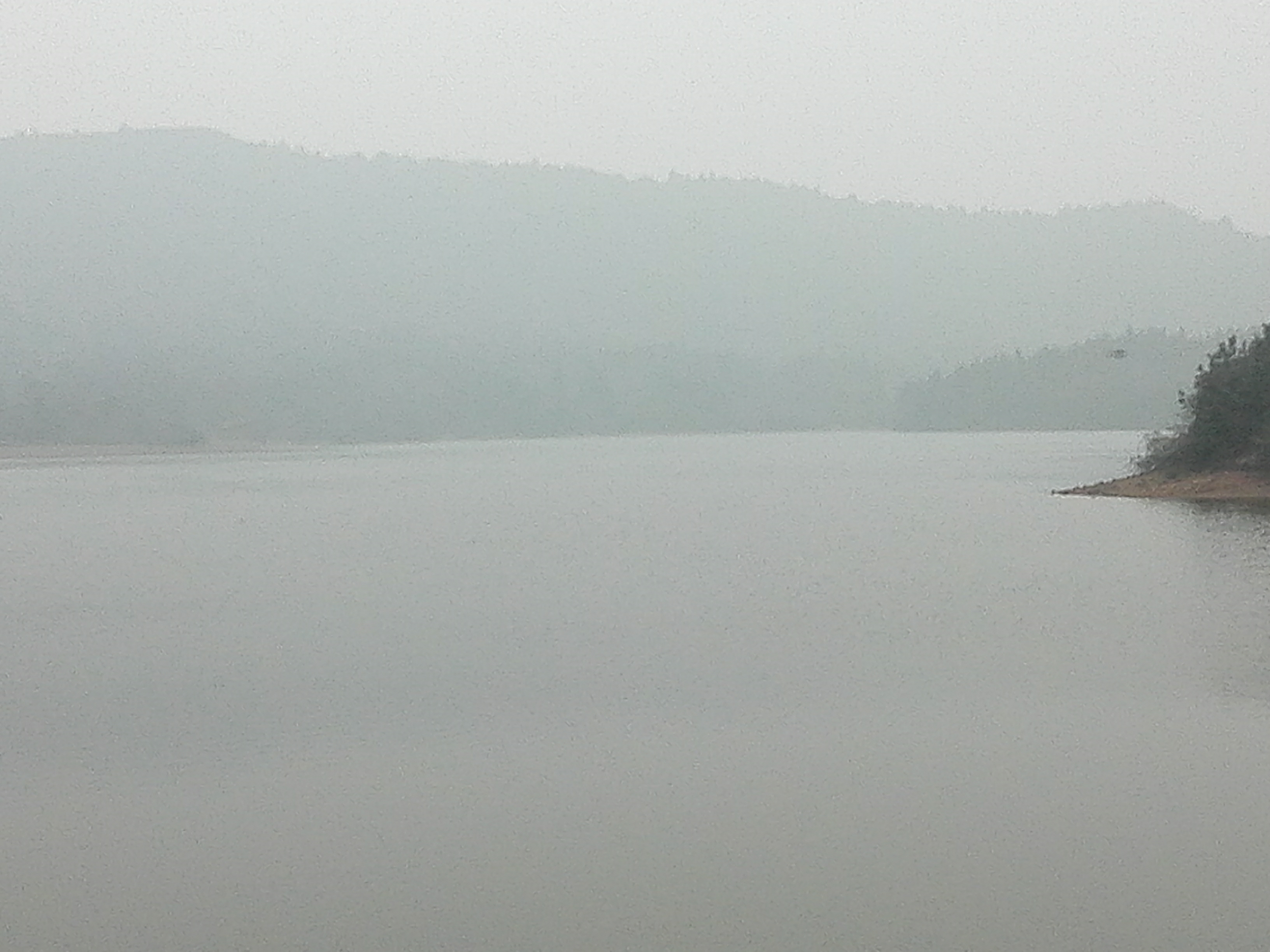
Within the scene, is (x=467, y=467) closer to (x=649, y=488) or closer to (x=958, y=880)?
(x=649, y=488)

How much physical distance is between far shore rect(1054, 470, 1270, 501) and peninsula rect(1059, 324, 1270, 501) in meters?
0.02

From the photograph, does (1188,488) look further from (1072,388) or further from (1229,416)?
(1072,388)

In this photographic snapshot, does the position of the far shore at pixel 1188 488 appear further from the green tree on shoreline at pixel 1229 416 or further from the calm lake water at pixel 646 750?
the calm lake water at pixel 646 750

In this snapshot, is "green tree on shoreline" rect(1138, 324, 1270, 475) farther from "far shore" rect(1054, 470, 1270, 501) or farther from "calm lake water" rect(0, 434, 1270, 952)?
"calm lake water" rect(0, 434, 1270, 952)

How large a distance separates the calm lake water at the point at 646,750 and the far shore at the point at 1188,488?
716cm

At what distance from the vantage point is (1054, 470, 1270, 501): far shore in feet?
97.9

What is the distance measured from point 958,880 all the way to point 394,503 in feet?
102

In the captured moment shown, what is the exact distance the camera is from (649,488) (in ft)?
143

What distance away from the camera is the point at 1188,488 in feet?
104

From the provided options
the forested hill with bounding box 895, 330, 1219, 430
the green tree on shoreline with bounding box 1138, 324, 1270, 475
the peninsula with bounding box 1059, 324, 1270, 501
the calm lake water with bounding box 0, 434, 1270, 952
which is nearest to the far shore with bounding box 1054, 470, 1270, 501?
the peninsula with bounding box 1059, 324, 1270, 501

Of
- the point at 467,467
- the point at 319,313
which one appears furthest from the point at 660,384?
the point at 467,467

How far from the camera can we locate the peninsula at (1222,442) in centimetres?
3036

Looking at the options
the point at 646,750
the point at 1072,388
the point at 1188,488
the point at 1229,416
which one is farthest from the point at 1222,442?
the point at 1072,388

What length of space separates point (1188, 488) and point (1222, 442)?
4.31 feet
